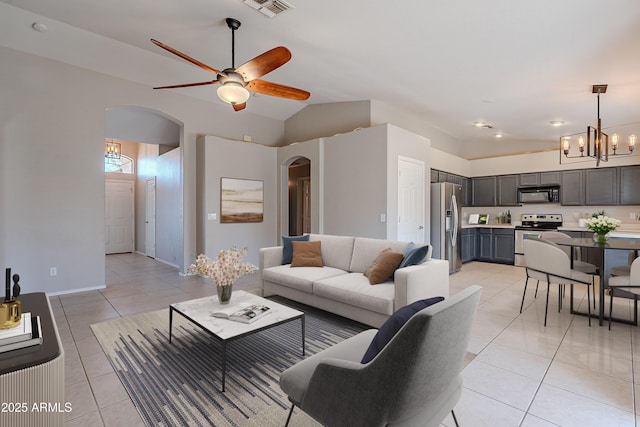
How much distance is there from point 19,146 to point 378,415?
544cm

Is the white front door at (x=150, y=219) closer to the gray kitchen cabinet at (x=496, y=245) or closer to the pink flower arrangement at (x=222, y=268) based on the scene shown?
the pink flower arrangement at (x=222, y=268)

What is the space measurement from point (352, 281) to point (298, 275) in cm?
71

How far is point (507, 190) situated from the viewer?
23.8 ft

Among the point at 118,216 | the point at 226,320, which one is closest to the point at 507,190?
the point at 226,320

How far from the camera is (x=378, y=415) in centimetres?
113

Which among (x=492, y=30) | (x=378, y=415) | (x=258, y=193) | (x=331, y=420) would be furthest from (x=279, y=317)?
(x=258, y=193)

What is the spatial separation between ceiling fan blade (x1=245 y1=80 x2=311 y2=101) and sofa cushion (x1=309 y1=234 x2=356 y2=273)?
1.90 metres

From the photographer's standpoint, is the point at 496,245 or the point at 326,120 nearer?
the point at 326,120

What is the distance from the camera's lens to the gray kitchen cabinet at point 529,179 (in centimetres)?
683

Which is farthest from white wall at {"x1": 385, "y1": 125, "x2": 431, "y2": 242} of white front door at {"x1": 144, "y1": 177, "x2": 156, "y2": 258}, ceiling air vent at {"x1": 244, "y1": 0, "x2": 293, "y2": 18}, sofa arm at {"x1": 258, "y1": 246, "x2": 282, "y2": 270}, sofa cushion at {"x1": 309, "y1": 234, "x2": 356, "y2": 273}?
white front door at {"x1": 144, "y1": 177, "x2": 156, "y2": 258}

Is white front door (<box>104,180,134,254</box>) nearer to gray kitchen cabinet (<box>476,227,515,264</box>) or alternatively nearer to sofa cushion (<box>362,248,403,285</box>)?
sofa cushion (<box>362,248,403,285</box>)

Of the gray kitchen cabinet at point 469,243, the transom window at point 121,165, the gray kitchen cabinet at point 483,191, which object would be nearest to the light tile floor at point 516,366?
the gray kitchen cabinet at point 469,243

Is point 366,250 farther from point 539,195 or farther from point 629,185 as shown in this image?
point 629,185

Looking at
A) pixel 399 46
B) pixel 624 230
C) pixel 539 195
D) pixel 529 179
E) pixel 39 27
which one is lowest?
pixel 624 230
